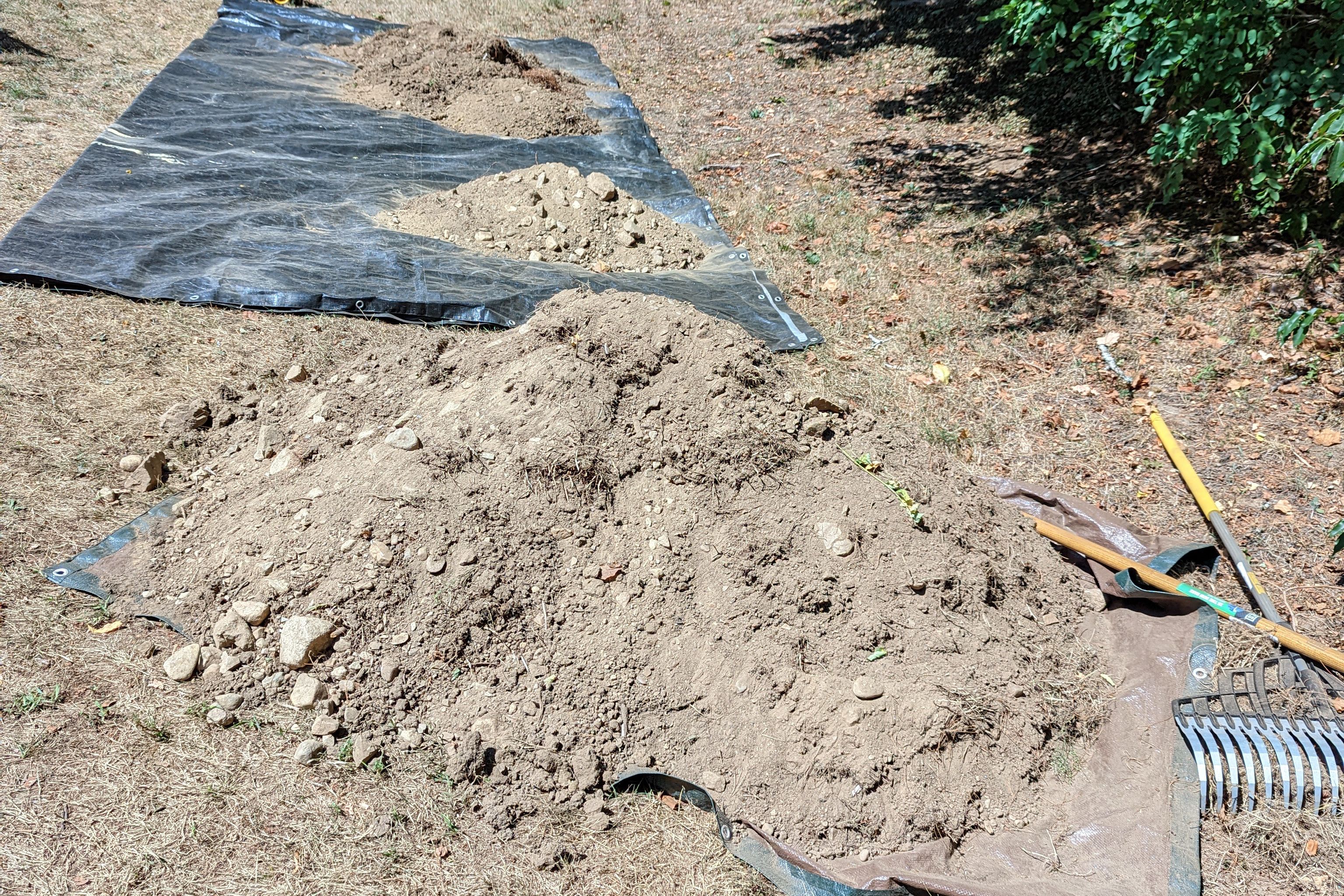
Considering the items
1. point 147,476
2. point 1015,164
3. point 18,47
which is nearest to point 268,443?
point 147,476

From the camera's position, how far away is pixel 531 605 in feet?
9.46

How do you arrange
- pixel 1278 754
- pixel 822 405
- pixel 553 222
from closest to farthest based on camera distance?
pixel 1278 754 < pixel 822 405 < pixel 553 222

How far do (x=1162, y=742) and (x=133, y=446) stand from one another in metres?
4.26

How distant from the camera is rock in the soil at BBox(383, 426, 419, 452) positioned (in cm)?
311

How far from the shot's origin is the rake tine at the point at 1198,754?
251 centimetres

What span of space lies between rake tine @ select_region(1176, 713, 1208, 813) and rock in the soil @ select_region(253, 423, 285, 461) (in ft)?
11.6

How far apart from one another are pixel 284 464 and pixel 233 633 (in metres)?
0.79

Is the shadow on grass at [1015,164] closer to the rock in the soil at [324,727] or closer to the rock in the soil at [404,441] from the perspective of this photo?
the rock in the soil at [404,441]

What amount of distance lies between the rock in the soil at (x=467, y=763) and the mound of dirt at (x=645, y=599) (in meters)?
0.01

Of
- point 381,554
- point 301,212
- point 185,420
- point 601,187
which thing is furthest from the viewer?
point 601,187

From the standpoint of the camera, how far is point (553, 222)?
5.45 m

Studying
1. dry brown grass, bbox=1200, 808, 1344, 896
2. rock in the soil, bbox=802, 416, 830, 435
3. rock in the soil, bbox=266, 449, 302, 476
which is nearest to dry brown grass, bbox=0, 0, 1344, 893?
dry brown grass, bbox=1200, 808, 1344, 896

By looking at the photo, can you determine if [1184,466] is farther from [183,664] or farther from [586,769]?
[183,664]

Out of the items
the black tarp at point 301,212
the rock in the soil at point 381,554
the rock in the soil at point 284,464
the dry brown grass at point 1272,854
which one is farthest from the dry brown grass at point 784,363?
the rock in the soil at point 284,464
